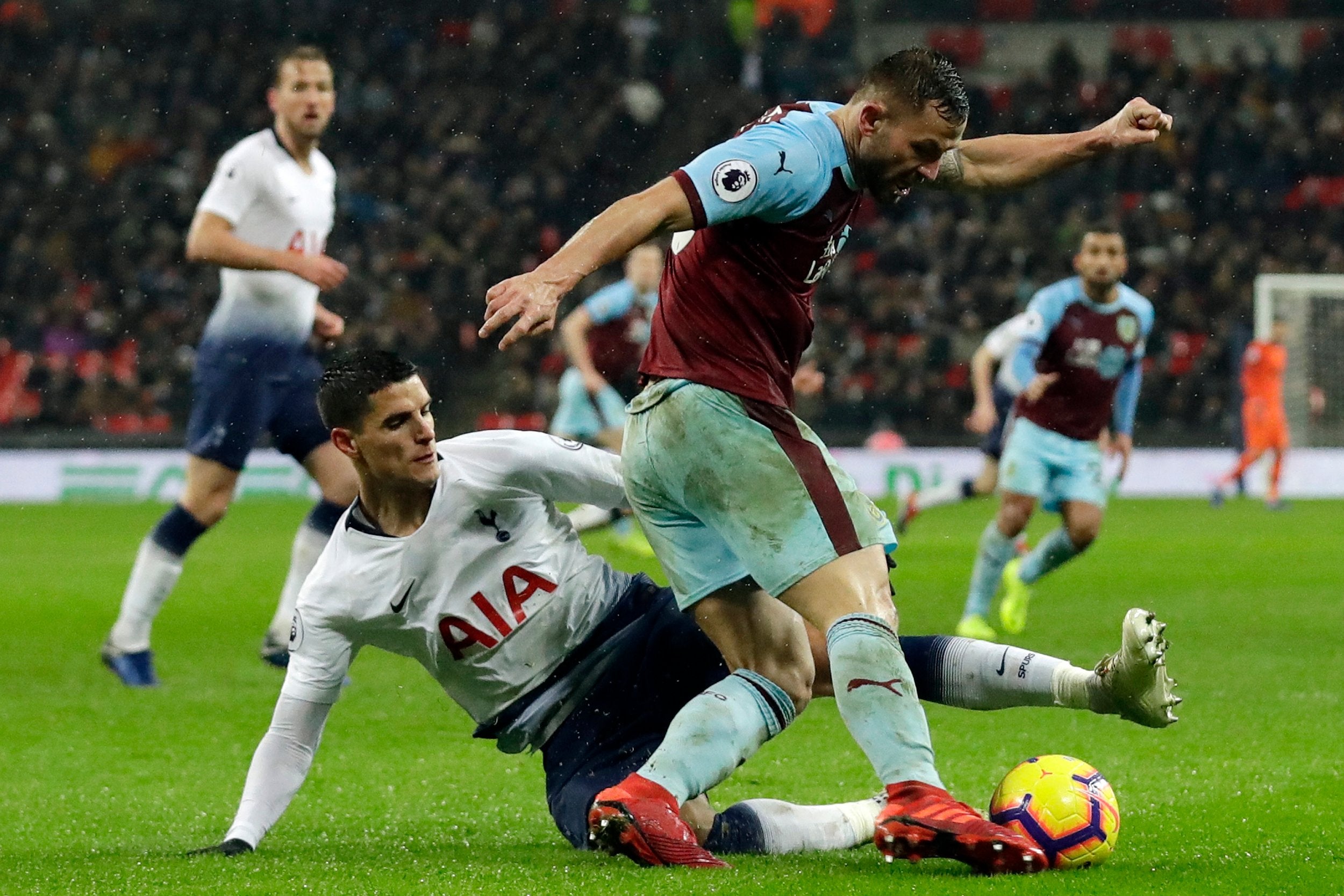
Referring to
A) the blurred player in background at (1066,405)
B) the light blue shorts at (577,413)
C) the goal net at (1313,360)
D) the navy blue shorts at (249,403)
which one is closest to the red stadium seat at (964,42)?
the goal net at (1313,360)

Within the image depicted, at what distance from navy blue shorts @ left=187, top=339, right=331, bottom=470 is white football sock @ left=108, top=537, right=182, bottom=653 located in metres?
0.45

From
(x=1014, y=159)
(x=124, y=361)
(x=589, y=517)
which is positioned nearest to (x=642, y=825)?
(x=1014, y=159)

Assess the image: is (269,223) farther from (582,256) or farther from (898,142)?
(582,256)

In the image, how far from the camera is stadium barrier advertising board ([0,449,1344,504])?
20.0 metres

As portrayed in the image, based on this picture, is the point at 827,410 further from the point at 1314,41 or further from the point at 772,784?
the point at 772,784

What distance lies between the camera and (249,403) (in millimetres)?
7578

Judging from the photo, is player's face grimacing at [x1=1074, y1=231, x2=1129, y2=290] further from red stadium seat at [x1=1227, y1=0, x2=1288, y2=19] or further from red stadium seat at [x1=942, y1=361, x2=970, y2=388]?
red stadium seat at [x1=1227, y1=0, x2=1288, y2=19]

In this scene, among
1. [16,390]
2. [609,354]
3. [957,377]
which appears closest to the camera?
[609,354]

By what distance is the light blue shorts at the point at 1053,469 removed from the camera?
29.9 feet

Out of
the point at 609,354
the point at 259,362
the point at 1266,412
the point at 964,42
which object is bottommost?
the point at 1266,412

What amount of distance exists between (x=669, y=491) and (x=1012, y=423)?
5672 mm

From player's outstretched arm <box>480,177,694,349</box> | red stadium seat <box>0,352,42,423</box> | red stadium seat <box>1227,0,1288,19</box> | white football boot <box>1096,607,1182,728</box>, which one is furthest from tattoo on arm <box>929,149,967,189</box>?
red stadium seat <box>1227,0,1288,19</box>

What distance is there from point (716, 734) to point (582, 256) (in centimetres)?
107

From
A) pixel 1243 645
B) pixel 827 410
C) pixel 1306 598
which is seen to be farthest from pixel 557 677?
pixel 827 410
